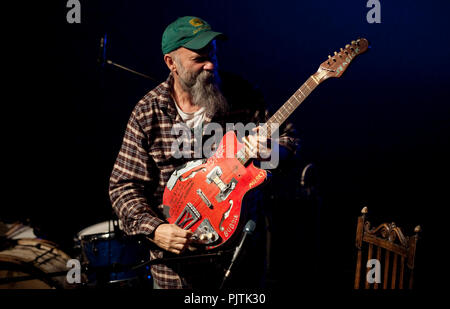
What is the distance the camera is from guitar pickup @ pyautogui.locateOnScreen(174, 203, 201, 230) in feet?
6.05

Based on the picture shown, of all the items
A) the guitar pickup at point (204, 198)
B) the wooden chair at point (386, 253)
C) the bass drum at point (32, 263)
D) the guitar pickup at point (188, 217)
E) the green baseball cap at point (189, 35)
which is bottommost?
the bass drum at point (32, 263)

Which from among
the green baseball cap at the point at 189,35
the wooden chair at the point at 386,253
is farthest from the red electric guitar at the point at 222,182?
the wooden chair at the point at 386,253

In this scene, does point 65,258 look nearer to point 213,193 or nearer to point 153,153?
point 153,153

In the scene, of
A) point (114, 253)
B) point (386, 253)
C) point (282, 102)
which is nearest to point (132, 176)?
point (114, 253)

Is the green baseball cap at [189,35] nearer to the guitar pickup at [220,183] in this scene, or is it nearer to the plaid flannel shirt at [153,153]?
the plaid flannel shirt at [153,153]

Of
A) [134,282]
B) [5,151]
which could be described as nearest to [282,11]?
[134,282]

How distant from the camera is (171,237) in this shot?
1.71 m

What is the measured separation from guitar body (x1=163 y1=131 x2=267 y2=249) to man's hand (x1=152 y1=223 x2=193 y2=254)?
113 mm

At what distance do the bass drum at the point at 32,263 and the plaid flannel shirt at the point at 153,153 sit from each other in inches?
46.4

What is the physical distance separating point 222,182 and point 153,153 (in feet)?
1.36

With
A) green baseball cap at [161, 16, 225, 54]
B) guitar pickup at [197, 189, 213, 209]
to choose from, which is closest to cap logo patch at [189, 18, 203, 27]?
green baseball cap at [161, 16, 225, 54]

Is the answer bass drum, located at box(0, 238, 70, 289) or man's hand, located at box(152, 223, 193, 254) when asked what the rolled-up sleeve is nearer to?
man's hand, located at box(152, 223, 193, 254)

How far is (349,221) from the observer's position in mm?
3910

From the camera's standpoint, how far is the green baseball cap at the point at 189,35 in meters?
1.82
